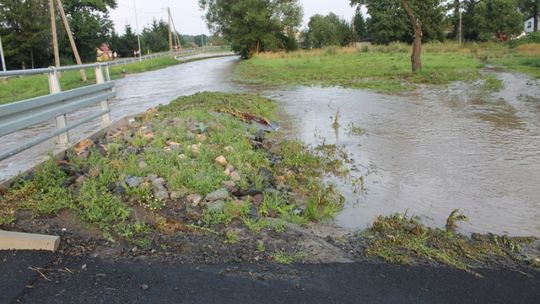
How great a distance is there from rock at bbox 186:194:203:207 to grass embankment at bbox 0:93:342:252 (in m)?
0.01

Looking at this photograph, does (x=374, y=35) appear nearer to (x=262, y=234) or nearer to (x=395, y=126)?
(x=395, y=126)

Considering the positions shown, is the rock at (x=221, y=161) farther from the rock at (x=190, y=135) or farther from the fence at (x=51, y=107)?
the fence at (x=51, y=107)

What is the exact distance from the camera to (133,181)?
17.5ft

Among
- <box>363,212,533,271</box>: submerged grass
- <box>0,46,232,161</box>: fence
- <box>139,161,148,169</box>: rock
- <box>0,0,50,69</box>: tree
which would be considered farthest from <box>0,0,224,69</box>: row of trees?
<box>363,212,533,271</box>: submerged grass

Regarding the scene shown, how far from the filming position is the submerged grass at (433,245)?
156 inches

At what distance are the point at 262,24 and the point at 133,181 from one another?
182ft

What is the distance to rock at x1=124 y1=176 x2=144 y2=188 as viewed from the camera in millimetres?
5270

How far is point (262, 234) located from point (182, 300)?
1.34 m

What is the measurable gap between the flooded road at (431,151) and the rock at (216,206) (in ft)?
4.22

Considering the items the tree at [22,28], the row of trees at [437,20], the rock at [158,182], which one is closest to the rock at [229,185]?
the rock at [158,182]

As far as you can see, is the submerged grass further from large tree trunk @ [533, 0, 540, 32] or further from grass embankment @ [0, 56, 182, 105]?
large tree trunk @ [533, 0, 540, 32]

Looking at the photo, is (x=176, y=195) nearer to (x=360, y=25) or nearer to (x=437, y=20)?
(x=437, y=20)

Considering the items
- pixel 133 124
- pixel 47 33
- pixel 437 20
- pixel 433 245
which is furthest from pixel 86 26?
pixel 433 245

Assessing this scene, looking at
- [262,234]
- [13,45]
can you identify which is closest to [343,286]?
[262,234]
